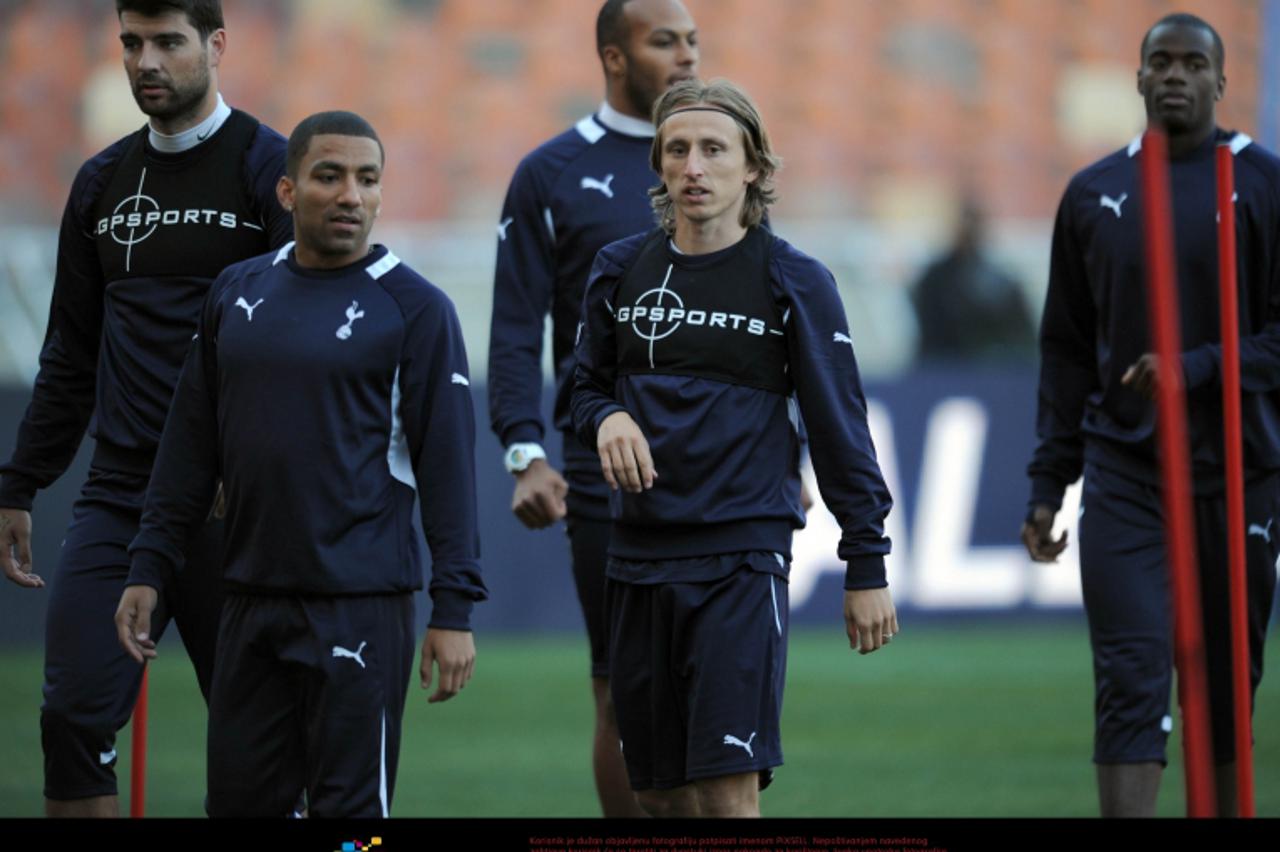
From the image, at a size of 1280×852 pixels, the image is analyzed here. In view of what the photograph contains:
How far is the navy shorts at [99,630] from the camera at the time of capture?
17.6ft

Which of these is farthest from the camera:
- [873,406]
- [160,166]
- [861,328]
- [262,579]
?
[861,328]

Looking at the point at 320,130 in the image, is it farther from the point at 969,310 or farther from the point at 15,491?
the point at 969,310

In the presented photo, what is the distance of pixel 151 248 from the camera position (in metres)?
5.50

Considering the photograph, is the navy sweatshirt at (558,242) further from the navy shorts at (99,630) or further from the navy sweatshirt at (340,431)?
the navy sweatshirt at (340,431)

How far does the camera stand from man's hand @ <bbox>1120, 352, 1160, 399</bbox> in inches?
223

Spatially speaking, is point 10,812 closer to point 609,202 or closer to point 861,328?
point 609,202

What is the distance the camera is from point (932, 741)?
9.05 meters

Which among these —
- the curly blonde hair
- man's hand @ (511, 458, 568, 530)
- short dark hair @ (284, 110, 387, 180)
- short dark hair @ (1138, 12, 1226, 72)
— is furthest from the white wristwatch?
short dark hair @ (1138, 12, 1226, 72)

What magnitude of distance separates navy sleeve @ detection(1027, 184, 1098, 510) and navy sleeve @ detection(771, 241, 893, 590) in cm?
152

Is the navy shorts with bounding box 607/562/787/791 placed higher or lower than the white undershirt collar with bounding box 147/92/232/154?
lower

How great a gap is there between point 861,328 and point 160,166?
323 inches

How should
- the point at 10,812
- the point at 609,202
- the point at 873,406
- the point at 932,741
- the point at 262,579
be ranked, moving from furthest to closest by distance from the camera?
the point at 873,406 < the point at 932,741 < the point at 10,812 < the point at 609,202 < the point at 262,579

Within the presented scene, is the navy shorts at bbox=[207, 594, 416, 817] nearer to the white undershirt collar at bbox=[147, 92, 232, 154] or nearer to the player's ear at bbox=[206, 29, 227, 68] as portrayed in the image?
the white undershirt collar at bbox=[147, 92, 232, 154]

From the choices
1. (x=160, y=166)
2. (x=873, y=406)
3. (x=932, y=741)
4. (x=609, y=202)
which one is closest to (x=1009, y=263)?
(x=873, y=406)
